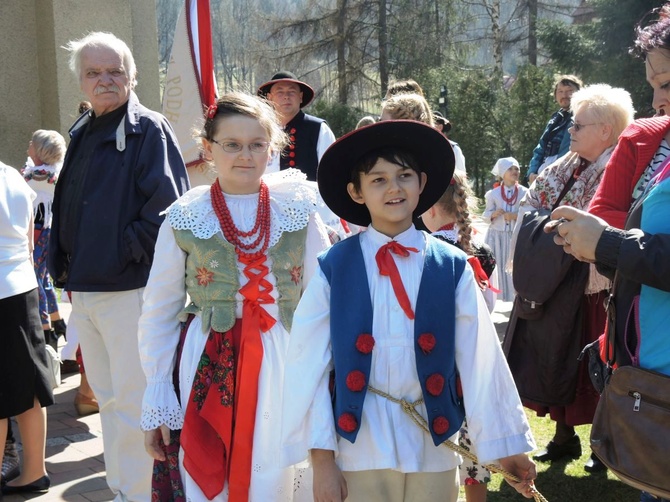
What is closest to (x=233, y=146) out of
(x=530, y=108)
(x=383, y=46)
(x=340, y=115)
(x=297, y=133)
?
(x=297, y=133)

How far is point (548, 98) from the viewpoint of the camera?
2583cm

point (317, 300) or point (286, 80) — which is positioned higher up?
point (286, 80)

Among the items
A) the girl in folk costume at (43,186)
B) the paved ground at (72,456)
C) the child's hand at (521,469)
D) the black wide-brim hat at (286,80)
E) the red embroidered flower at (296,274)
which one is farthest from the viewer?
the girl in folk costume at (43,186)

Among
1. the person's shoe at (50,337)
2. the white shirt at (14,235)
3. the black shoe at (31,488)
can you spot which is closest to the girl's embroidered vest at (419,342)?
the white shirt at (14,235)

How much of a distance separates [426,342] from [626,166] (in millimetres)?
1211

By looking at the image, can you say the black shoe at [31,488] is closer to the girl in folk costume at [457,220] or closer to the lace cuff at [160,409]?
the lace cuff at [160,409]

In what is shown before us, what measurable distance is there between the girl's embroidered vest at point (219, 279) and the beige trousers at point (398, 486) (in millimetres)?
826

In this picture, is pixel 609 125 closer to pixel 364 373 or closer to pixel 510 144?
pixel 364 373

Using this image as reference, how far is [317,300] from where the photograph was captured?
2619mm

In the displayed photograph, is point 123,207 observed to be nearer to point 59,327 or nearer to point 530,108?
point 59,327

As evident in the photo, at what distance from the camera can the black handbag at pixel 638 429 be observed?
A: 236 centimetres

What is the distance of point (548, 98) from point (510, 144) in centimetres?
225

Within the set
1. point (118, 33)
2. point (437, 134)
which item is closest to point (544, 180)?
point (437, 134)

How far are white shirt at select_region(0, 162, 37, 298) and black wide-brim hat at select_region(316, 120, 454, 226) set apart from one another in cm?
223
